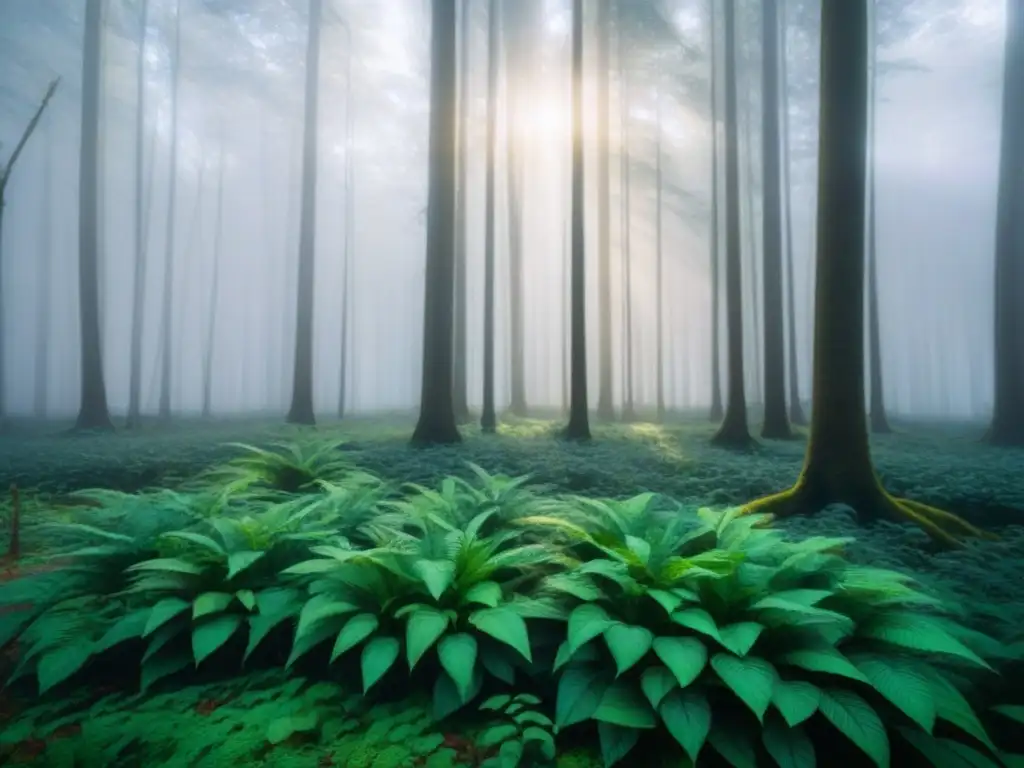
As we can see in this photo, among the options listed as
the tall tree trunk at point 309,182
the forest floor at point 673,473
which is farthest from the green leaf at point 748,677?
the tall tree trunk at point 309,182

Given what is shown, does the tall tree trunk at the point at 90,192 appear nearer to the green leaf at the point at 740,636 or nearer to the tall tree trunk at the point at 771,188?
the green leaf at the point at 740,636

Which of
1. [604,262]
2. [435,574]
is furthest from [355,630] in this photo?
[604,262]

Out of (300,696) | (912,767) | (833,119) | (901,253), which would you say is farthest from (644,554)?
(901,253)

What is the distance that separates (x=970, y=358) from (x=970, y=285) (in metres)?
5.99

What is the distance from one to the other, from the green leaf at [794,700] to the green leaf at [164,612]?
3.04 metres

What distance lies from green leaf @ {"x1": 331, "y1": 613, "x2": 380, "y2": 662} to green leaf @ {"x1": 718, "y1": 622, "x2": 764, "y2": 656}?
5.65 ft

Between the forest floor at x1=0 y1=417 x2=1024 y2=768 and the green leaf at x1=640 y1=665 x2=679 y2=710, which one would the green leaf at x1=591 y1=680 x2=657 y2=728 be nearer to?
the green leaf at x1=640 y1=665 x2=679 y2=710

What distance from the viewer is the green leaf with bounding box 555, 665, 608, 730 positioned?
2.33 metres

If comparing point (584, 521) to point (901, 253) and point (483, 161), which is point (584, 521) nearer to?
point (483, 161)

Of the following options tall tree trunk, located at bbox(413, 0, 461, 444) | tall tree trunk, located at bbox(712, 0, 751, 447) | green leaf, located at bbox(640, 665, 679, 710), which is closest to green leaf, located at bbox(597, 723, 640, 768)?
green leaf, located at bbox(640, 665, 679, 710)

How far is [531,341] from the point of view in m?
39.5

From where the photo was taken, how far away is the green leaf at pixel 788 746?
207 centimetres

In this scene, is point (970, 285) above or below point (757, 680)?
above

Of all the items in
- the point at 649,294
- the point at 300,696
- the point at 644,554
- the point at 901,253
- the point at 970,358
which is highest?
the point at 901,253
